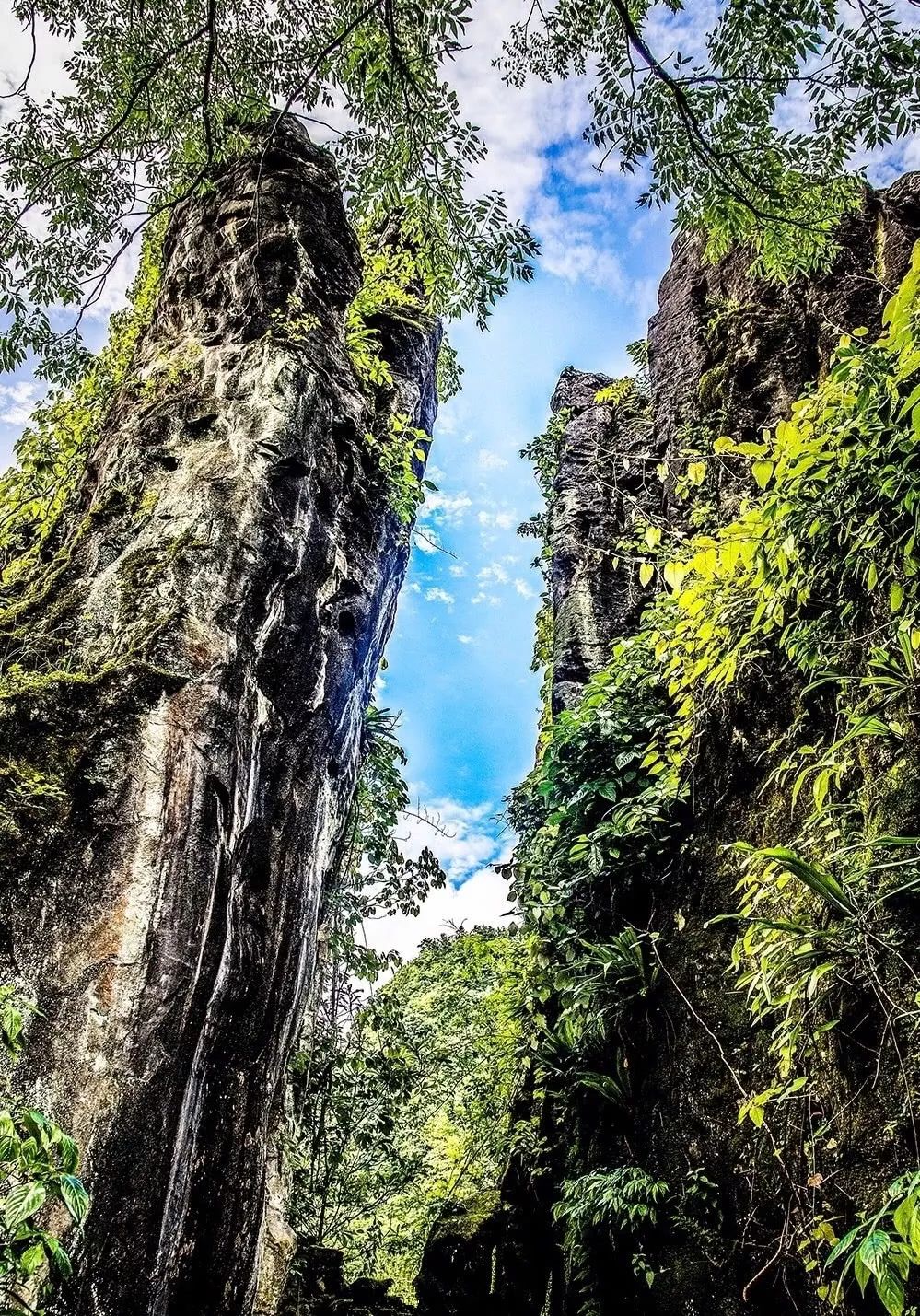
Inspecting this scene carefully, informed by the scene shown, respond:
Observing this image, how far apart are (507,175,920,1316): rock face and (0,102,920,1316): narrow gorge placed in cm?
3

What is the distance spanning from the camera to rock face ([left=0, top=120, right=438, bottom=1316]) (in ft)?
9.86

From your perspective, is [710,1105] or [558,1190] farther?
[558,1190]

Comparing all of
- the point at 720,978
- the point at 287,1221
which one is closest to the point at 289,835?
the point at 720,978

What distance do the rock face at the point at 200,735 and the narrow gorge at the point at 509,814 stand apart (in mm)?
21

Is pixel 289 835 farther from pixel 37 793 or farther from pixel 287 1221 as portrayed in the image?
pixel 287 1221

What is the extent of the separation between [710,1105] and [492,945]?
3.96 meters

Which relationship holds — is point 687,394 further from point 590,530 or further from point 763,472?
point 763,472

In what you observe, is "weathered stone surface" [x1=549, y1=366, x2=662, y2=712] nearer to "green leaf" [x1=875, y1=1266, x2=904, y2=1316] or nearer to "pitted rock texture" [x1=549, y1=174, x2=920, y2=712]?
"pitted rock texture" [x1=549, y1=174, x2=920, y2=712]

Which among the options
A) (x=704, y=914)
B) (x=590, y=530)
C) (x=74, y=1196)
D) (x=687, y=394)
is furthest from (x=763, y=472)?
(x=590, y=530)

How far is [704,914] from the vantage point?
15.4 feet

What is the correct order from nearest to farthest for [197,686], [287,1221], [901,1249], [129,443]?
[901,1249]
[197,686]
[129,443]
[287,1221]

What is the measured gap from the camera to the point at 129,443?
5.16m

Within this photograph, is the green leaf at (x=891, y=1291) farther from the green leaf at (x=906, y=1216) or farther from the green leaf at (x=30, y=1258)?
the green leaf at (x=30, y=1258)

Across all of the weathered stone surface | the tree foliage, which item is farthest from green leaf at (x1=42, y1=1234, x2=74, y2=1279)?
the weathered stone surface
